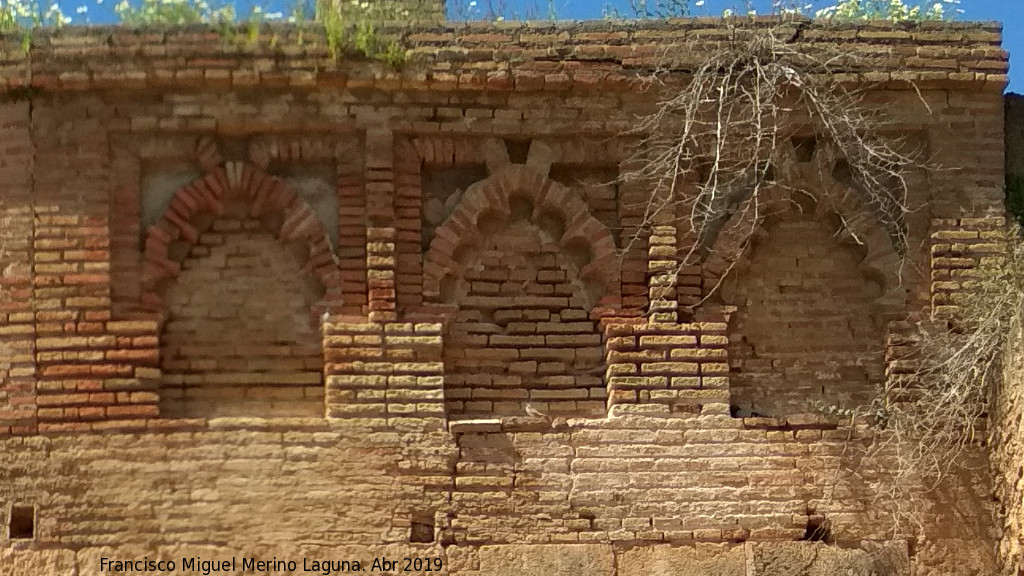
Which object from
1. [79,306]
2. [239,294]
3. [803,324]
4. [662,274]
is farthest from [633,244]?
[79,306]

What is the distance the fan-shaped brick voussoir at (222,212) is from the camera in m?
7.35

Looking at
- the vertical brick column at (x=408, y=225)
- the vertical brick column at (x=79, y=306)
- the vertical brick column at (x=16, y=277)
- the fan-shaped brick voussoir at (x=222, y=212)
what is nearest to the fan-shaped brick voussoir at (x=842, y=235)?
the vertical brick column at (x=408, y=225)

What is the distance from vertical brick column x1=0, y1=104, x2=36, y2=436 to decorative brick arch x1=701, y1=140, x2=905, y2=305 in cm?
326

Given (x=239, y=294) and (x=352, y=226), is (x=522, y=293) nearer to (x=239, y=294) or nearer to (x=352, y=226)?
(x=352, y=226)

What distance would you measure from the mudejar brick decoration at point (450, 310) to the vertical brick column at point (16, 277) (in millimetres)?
14

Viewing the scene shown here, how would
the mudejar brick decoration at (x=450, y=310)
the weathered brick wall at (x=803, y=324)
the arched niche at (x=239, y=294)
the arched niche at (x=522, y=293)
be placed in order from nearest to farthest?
the mudejar brick decoration at (x=450, y=310) < the arched niche at (x=239, y=294) < the arched niche at (x=522, y=293) < the weathered brick wall at (x=803, y=324)

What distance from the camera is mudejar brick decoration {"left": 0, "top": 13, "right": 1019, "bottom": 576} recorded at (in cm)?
711

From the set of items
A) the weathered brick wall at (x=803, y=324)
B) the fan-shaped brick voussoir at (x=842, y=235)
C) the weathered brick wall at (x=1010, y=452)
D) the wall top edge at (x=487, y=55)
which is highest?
the wall top edge at (x=487, y=55)

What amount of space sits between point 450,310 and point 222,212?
4.02 feet

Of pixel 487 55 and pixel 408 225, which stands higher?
pixel 487 55

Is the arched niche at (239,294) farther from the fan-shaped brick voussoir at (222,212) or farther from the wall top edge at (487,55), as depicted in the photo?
the wall top edge at (487,55)

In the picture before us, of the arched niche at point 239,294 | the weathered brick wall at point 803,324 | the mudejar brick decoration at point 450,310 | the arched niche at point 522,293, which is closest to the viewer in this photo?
the mudejar brick decoration at point 450,310

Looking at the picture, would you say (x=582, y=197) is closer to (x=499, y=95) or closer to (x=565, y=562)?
(x=499, y=95)

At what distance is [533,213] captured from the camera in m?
7.62
